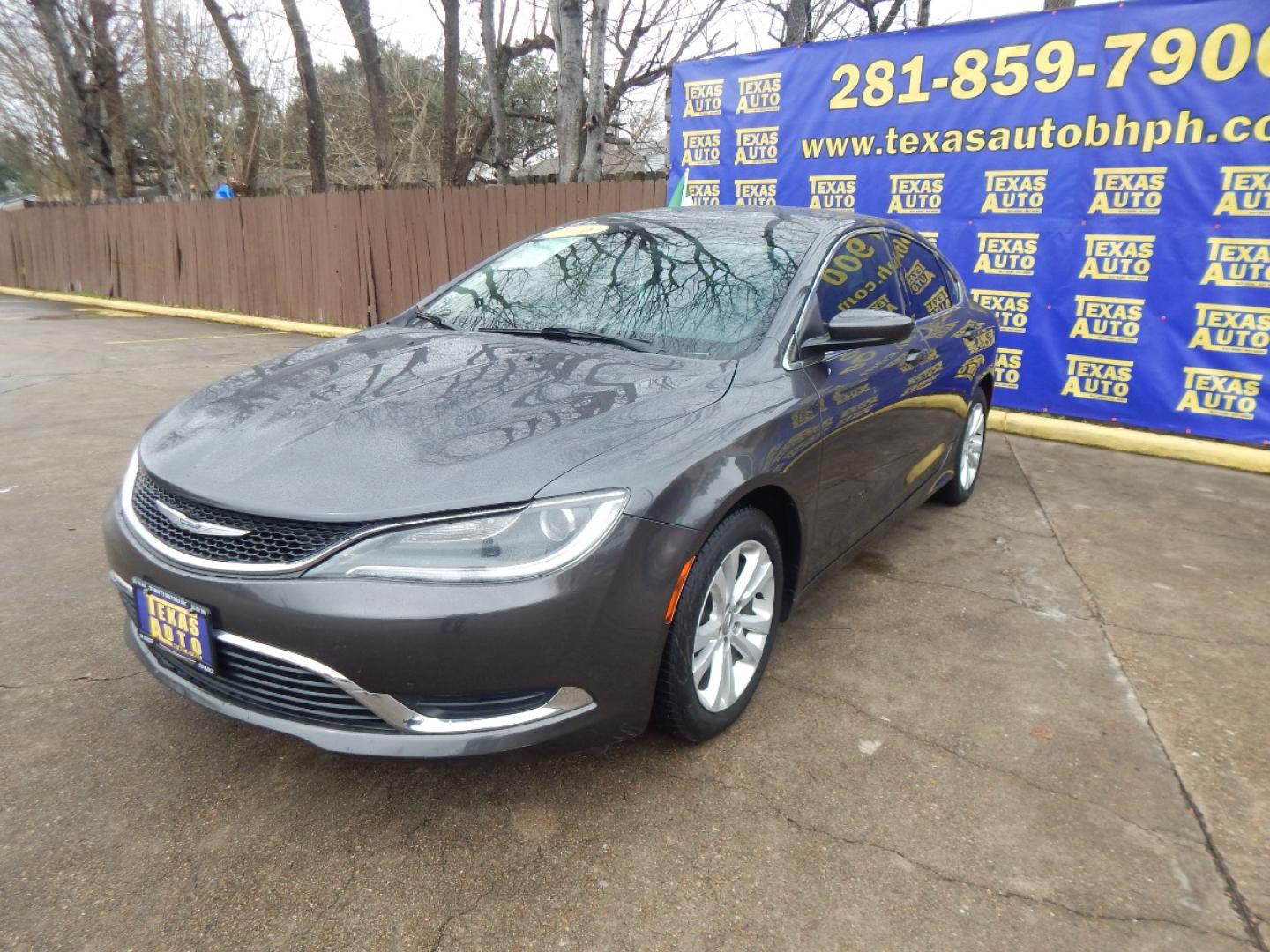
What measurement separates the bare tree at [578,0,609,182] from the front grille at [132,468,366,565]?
10482 mm

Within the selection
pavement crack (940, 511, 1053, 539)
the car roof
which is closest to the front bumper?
the car roof

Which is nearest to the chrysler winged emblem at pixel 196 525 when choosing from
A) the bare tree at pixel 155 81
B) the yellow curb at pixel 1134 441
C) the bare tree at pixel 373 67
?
the yellow curb at pixel 1134 441

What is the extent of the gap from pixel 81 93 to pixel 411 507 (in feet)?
73.3

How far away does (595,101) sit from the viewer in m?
11.9

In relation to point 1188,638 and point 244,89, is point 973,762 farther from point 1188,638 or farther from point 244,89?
point 244,89

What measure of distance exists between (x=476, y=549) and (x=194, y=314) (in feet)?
47.5

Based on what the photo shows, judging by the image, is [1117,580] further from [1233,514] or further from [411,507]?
[411,507]

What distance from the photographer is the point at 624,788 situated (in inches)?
95.1

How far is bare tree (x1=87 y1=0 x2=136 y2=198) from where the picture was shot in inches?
714

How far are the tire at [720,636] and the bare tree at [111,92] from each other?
823 inches

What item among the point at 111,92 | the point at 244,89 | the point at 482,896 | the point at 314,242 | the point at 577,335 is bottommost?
the point at 482,896

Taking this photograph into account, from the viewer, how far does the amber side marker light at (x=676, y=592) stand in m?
2.21

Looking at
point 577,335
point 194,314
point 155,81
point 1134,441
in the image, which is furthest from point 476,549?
point 155,81

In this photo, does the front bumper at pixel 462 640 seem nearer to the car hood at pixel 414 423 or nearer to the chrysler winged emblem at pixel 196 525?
the chrysler winged emblem at pixel 196 525
